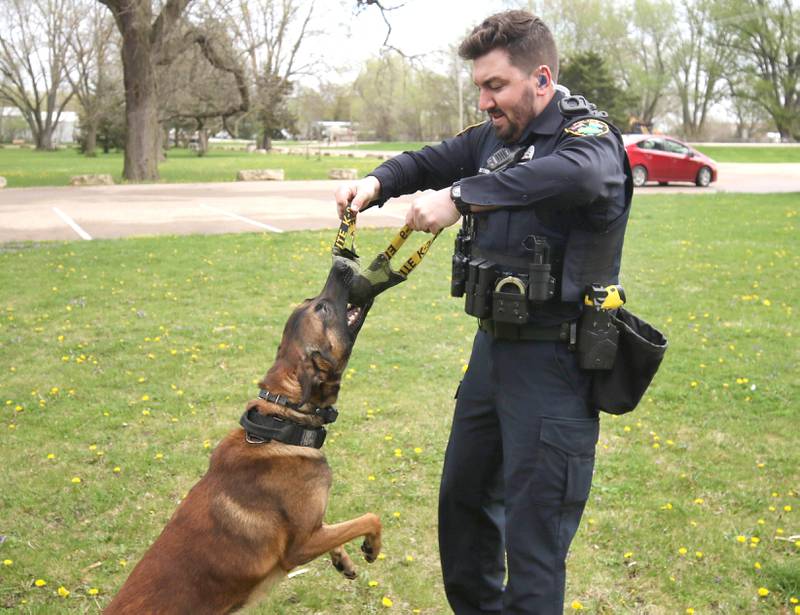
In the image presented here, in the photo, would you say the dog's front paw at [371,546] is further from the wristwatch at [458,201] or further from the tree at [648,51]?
the tree at [648,51]

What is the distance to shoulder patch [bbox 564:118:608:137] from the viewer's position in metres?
2.59

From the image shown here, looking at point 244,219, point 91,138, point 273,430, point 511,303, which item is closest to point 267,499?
point 273,430

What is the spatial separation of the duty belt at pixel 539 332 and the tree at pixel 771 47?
6733cm

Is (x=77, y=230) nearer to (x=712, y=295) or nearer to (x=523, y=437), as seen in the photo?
(x=712, y=295)

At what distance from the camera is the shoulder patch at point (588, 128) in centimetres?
259

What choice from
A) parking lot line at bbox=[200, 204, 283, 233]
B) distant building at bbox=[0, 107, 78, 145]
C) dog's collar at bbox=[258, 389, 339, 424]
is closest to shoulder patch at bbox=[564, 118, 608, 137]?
dog's collar at bbox=[258, 389, 339, 424]

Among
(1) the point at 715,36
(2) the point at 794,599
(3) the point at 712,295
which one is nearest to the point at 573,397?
(2) the point at 794,599

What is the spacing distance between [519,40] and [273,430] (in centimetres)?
172

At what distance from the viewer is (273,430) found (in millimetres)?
3094

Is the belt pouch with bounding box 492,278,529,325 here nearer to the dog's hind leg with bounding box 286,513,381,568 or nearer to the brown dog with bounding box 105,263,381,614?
the brown dog with bounding box 105,263,381,614

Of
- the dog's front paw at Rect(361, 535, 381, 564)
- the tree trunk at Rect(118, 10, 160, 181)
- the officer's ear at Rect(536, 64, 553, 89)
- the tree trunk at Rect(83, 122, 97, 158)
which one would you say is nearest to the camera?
the officer's ear at Rect(536, 64, 553, 89)

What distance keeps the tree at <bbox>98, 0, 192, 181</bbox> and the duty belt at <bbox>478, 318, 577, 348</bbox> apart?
2183 cm

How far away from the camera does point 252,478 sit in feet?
10.1

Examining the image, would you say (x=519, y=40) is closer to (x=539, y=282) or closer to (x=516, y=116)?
(x=516, y=116)
